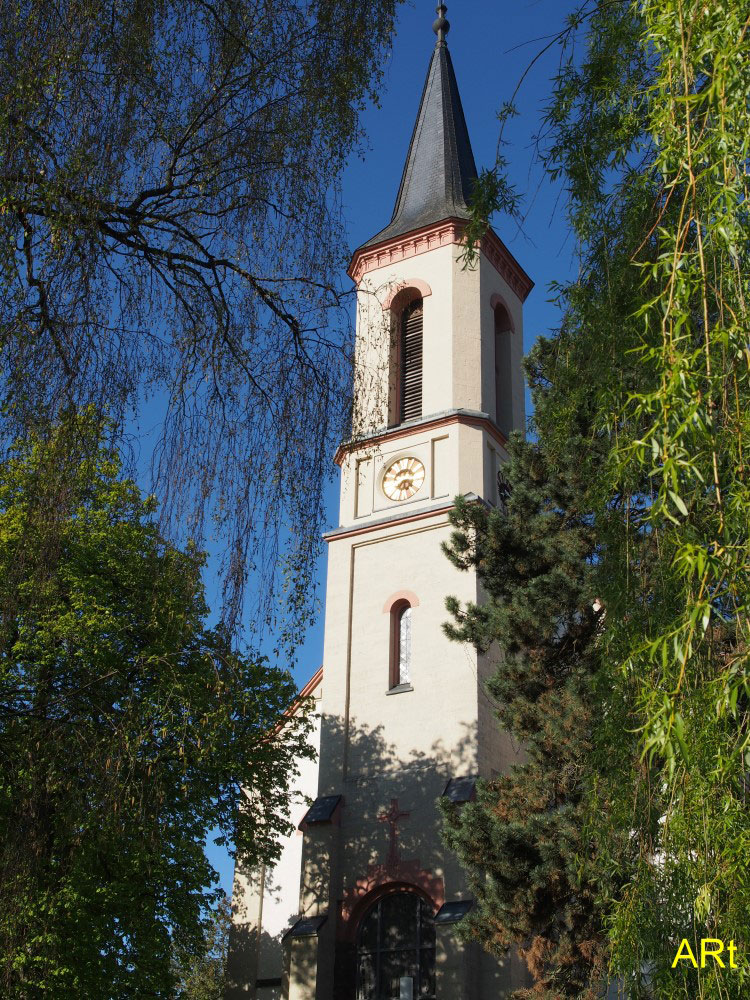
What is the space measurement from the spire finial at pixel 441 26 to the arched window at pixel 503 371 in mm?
9413

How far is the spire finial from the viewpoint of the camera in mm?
30109

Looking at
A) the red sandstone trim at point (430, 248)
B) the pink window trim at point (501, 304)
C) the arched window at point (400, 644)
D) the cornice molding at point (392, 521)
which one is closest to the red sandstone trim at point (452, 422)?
the cornice molding at point (392, 521)

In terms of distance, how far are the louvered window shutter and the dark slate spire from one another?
6.74 ft

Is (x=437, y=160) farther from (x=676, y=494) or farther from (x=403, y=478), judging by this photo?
(x=676, y=494)

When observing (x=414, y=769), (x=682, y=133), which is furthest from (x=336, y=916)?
(x=682, y=133)

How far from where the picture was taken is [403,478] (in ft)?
73.3

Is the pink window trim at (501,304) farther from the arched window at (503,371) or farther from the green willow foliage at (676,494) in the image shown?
the green willow foliage at (676,494)

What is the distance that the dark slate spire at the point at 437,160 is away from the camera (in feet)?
83.2

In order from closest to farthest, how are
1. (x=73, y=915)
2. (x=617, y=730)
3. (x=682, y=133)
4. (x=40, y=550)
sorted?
1. (x=40, y=550)
2. (x=682, y=133)
3. (x=617, y=730)
4. (x=73, y=915)

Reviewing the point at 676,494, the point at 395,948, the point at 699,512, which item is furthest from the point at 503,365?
the point at 676,494

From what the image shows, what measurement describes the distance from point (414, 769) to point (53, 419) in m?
15.0

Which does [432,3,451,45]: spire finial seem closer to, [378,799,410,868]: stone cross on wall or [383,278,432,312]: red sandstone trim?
[383,278,432,312]: red sandstone trim

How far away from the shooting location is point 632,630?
6496 millimetres

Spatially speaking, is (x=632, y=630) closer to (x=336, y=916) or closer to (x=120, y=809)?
(x=120, y=809)
